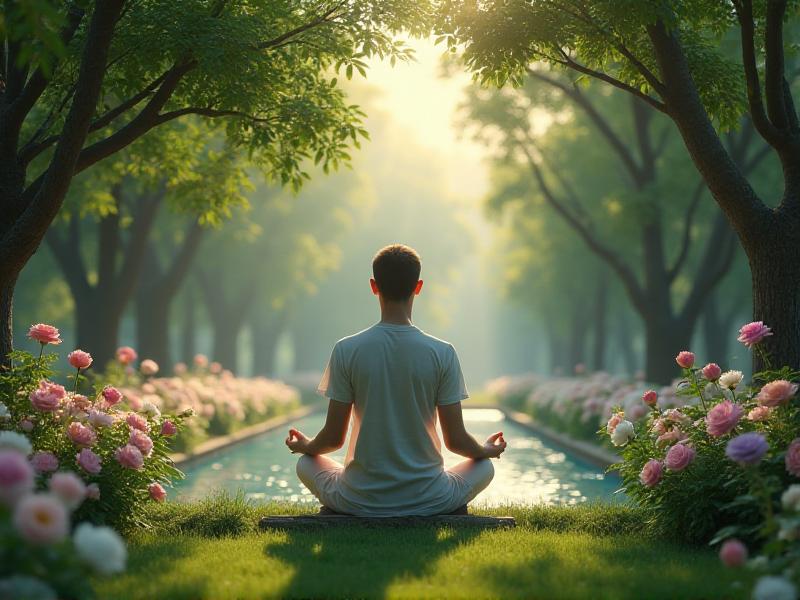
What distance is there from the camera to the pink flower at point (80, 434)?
680 cm

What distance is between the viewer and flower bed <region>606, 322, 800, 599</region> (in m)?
5.78

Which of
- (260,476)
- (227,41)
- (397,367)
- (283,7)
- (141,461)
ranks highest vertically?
(283,7)

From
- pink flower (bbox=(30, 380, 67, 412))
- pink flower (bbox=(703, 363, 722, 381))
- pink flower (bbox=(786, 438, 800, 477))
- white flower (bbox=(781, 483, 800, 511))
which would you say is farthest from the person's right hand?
pink flower (bbox=(30, 380, 67, 412))

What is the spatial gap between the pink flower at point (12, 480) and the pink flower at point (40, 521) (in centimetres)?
14

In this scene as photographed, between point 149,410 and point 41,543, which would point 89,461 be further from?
point 41,543

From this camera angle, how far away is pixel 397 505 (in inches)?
261

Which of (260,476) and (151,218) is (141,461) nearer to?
(260,476)

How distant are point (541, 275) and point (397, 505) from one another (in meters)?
32.4

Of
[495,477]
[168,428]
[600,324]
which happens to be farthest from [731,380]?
[600,324]

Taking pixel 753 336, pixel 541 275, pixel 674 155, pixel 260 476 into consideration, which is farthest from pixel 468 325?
pixel 753 336

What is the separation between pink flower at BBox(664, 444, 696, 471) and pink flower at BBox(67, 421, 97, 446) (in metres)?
4.08

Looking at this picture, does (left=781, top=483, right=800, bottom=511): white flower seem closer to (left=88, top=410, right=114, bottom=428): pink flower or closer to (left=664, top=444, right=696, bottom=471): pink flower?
(left=664, top=444, right=696, bottom=471): pink flower

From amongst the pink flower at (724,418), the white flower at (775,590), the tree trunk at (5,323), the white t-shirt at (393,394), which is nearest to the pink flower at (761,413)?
the pink flower at (724,418)

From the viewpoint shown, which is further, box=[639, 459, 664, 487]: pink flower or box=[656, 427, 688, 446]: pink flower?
box=[656, 427, 688, 446]: pink flower
